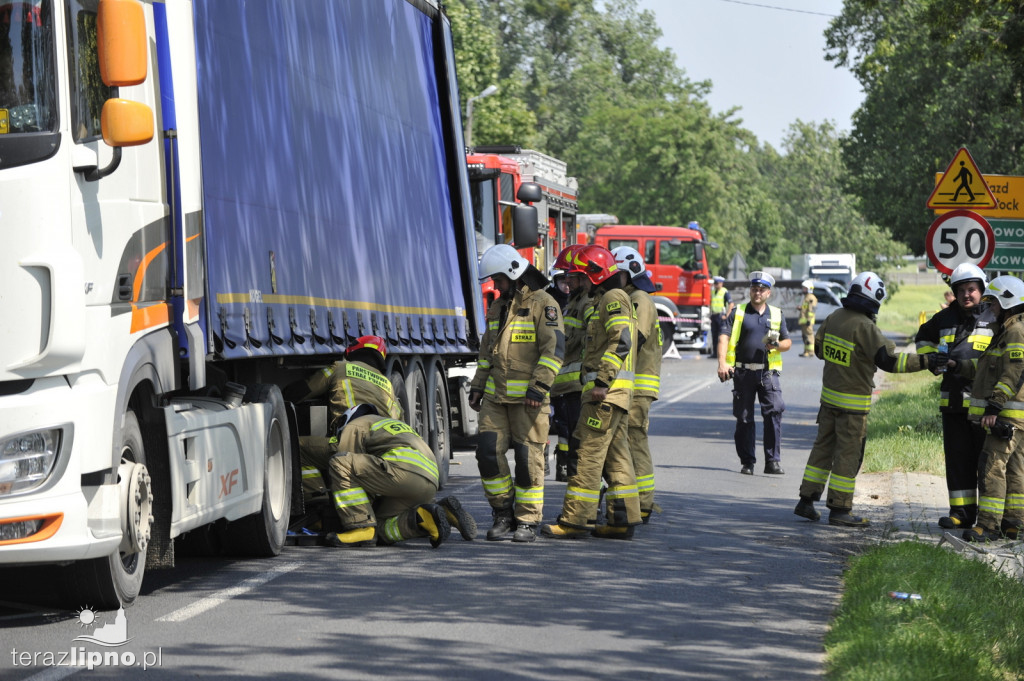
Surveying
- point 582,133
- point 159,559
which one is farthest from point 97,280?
point 582,133

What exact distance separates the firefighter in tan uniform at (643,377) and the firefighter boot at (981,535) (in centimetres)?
212

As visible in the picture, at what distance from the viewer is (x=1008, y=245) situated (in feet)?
57.4

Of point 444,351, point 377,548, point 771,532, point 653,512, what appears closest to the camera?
point 377,548

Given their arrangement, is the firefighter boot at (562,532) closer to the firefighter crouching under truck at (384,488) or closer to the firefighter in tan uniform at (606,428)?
the firefighter in tan uniform at (606,428)

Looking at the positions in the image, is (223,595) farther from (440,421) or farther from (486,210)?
(486,210)

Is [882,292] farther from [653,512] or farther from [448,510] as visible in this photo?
[448,510]

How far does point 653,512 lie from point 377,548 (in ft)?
8.66

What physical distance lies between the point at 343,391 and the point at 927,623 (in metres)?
4.61

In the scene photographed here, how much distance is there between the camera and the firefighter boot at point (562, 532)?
34.6ft

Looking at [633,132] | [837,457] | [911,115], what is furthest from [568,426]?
[633,132]

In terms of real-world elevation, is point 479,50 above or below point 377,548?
above

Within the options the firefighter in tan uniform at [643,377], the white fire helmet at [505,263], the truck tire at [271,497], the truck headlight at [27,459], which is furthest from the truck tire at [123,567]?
the firefighter in tan uniform at [643,377]

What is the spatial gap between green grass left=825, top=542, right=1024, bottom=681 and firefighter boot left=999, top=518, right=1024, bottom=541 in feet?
4.76

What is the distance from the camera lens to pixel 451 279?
14648mm
